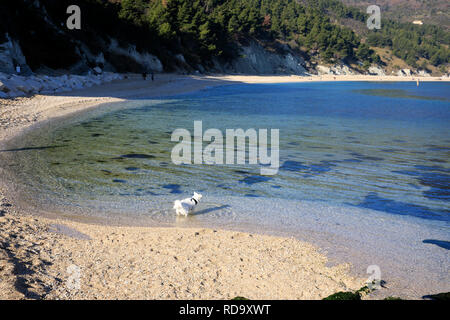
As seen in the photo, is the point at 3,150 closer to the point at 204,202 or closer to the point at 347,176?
the point at 204,202

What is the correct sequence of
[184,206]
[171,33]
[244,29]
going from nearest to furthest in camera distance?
1. [184,206]
2. [171,33]
3. [244,29]

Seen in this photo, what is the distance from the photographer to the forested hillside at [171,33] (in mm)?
38375

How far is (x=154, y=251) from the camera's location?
6.60 m

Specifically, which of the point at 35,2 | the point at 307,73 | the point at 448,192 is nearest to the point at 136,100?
the point at 35,2

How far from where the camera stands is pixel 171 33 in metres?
66.4

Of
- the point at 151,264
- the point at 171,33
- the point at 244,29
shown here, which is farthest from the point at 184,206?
the point at 244,29

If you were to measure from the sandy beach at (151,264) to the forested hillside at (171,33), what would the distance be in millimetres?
28553

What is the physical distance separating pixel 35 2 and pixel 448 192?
4289 centimetres

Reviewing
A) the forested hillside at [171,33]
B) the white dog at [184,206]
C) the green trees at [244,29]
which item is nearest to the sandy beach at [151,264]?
the white dog at [184,206]

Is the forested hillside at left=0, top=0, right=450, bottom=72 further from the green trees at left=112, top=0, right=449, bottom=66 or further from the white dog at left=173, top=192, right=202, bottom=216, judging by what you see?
the white dog at left=173, top=192, right=202, bottom=216

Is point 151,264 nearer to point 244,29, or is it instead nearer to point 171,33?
point 171,33

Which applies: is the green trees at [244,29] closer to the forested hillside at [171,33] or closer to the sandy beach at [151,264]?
the forested hillside at [171,33]

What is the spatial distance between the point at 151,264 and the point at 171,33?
65416mm

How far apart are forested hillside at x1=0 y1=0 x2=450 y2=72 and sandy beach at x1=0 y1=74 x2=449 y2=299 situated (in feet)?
93.7
